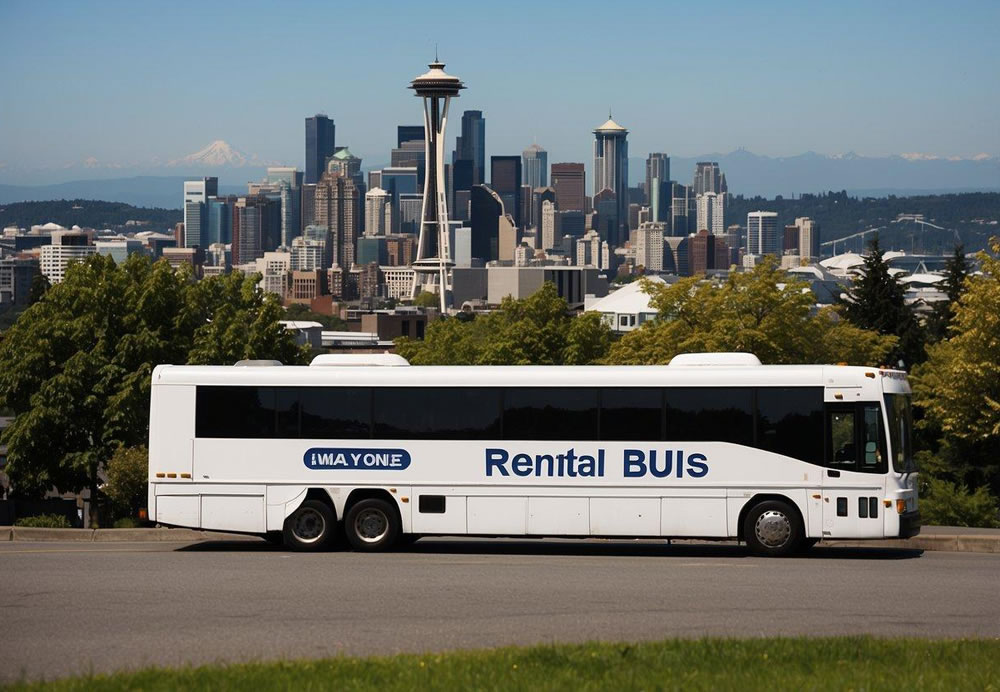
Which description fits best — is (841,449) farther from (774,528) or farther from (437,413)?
(437,413)

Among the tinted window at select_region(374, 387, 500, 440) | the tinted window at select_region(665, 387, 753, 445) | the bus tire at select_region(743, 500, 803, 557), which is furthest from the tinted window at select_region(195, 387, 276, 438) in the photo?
the bus tire at select_region(743, 500, 803, 557)

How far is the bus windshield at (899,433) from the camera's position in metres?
21.1

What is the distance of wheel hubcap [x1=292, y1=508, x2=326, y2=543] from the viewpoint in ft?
71.1

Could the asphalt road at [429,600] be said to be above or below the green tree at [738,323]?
below

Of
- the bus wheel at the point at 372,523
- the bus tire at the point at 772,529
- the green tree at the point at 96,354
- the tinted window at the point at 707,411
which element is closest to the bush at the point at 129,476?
the green tree at the point at 96,354

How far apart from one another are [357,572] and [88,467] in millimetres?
28660

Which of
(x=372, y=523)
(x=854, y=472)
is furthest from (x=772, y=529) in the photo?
(x=372, y=523)

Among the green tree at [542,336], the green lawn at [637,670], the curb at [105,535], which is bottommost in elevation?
the green lawn at [637,670]

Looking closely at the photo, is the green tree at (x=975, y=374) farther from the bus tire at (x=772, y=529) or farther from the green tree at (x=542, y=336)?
the green tree at (x=542, y=336)

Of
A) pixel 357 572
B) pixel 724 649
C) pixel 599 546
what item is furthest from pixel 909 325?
pixel 724 649

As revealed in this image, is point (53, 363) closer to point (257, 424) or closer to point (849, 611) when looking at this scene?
point (257, 424)

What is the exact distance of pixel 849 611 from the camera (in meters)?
15.5

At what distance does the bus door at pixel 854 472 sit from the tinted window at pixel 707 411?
113 centimetres

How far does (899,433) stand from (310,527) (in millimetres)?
8137
